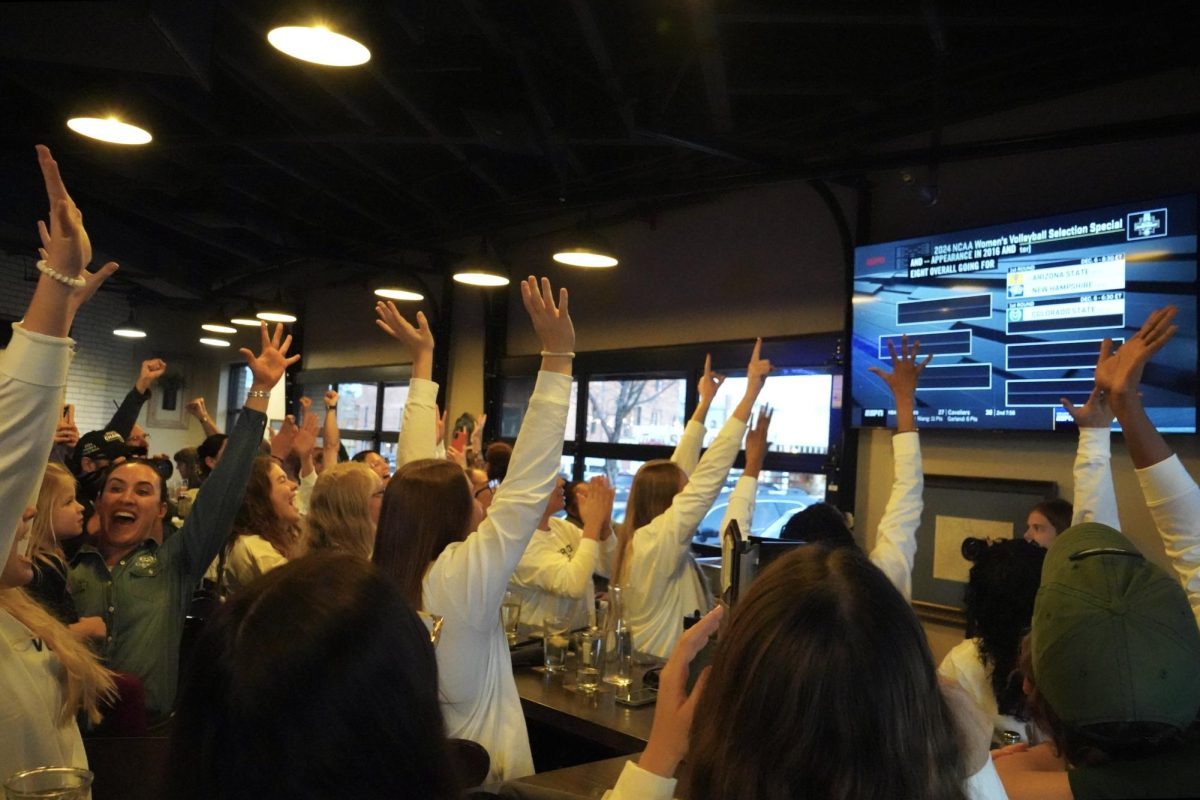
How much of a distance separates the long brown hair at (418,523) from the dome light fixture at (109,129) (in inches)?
107

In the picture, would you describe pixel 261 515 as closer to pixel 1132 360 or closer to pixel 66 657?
pixel 66 657

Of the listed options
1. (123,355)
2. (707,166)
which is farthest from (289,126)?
(123,355)

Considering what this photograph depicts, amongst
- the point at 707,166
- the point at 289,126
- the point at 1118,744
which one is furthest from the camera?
the point at 289,126

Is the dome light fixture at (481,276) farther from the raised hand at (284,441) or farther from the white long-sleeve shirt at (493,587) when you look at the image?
the white long-sleeve shirt at (493,587)

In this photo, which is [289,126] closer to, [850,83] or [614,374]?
[614,374]

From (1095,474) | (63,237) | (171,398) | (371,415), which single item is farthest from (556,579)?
(171,398)

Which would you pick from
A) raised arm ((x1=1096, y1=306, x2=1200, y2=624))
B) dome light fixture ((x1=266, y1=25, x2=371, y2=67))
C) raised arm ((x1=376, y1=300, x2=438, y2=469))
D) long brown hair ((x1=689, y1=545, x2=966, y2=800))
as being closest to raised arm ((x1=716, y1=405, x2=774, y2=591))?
raised arm ((x1=376, y1=300, x2=438, y2=469))

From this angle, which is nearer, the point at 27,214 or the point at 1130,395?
A: the point at 1130,395

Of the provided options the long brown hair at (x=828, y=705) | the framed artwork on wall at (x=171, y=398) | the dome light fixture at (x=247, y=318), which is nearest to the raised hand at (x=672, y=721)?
the long brown hair at (x=828, y=705)

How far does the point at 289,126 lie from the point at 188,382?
780 centimetres

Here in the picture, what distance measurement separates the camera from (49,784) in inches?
45.6

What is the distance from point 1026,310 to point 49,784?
395cm

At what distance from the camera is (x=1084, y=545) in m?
1.34

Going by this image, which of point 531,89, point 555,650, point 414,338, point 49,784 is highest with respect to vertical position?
point 531,89
